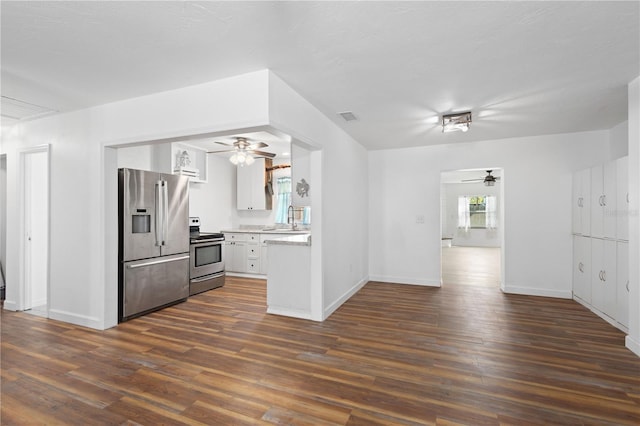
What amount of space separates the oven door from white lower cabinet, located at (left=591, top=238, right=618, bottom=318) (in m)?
5.49

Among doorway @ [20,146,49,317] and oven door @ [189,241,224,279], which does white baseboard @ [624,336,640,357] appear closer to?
oven door @ [189,241,224,279]

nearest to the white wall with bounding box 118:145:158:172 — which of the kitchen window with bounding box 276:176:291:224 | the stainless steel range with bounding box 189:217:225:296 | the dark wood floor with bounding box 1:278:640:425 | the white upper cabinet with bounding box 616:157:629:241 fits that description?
the stainless steel range with bounding box 189:217:225:296

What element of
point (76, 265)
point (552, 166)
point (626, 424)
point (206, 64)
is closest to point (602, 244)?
point (552, 166)

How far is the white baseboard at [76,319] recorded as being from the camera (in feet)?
11.8

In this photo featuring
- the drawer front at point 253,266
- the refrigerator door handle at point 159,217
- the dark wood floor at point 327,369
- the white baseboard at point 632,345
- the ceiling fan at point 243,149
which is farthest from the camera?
the drawer front at point 253,266

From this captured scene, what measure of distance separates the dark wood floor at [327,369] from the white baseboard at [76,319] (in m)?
0.10

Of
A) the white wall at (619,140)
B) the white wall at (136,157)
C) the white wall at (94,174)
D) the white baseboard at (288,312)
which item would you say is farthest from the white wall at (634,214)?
the white wall at (136,157)

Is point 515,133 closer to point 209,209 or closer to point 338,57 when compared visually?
point 338,57

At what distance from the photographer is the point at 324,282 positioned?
12.7 ft

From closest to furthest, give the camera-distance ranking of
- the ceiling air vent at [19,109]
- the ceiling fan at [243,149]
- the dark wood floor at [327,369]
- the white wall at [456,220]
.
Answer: the dark wood floor at [327,369] < the ceiling air vent at [19,109] < the ceiling fan at [243,149] < the white wall at [456,220]

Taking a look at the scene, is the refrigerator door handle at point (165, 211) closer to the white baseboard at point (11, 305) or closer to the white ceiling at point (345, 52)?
the white ceiling at point (345, 52)

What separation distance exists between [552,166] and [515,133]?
31.7 inches

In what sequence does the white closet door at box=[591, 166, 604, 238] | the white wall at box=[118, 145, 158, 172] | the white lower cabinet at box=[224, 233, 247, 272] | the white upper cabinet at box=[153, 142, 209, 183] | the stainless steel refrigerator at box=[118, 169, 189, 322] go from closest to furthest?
the stainless steel refrigerator at box=[118, 169, 189, 322], the white closet door at box=[591, 166, 604, 238], the white wall at box=[118, 145, 158, 172], the white upper cabinet at box=[153, 142, 209, 183], the white lower cabinet at box=[224, 233, 247, 272]

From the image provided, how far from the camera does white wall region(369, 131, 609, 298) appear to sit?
16.0ft
